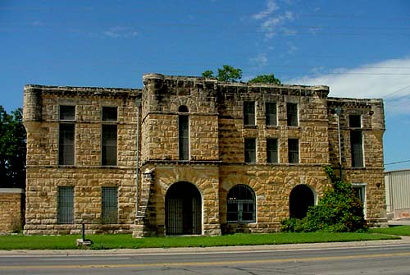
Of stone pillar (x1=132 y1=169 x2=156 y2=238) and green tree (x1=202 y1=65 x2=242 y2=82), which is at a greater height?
green tree (x1=202 y1=65 x2=242 y2=82)

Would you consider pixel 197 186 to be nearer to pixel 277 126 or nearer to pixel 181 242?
pixel 181 242

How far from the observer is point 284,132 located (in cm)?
3344

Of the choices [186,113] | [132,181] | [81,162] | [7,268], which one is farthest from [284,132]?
[7,268]

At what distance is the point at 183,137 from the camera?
101ft

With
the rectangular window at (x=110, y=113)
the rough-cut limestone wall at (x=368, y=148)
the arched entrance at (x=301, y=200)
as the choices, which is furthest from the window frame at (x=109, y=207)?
the rough-cut limestone wall at (x=368, y=148)

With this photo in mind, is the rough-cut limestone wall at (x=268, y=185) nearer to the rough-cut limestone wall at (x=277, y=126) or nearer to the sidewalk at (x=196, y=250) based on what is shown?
the rough-cut limestone wall at (x=277, y=126)

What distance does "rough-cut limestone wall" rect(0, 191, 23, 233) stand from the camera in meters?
33.5

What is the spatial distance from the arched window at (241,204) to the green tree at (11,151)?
21.0m

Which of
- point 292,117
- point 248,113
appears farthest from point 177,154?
point 292,117

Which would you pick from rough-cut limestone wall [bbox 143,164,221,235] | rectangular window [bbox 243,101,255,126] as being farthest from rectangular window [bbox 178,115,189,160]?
rectangular window [bbox 243,101,255,126]

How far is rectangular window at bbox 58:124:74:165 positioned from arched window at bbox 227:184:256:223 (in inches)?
368

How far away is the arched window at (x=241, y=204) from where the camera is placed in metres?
32.2

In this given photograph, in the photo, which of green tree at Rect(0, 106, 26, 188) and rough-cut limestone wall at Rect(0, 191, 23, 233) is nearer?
rough-cut limestone wall at Rect(0, 191, 23, 233)

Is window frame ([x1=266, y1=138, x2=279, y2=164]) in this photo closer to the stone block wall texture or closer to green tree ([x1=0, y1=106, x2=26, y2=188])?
the stone block wall texture
